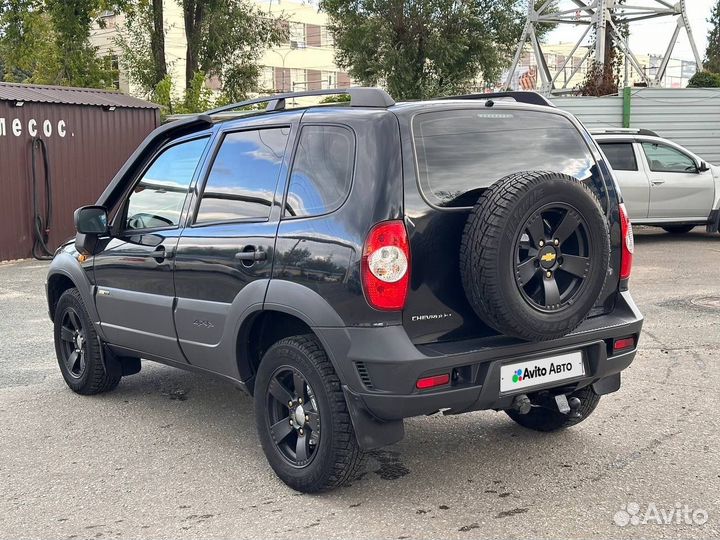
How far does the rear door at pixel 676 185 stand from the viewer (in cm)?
1366

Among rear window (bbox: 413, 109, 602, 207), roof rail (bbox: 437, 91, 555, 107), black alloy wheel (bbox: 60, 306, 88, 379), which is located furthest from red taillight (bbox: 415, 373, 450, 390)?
black alloy wheel (bbox: 60, 306, 88, 379)

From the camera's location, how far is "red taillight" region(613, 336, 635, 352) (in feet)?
13.9

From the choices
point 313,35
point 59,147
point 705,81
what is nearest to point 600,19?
point 705,81

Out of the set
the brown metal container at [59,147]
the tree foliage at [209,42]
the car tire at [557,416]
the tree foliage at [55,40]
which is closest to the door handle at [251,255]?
the car tire at [557,416]

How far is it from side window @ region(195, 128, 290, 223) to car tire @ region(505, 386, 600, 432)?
1.86 metres

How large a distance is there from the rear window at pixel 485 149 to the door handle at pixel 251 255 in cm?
88

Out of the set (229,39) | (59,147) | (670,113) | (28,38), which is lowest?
(59,147)

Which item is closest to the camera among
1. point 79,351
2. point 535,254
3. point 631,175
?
point 535,254

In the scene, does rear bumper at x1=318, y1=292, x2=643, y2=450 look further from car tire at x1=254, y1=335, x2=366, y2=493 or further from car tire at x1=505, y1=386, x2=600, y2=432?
car tire at x1=505, y1=386, x2=600, y2=432

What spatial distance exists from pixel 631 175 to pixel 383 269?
35.9 feet

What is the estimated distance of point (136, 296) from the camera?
16.8 feet

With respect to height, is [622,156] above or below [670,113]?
below

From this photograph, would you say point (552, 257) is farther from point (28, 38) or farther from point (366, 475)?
point (28, 38)

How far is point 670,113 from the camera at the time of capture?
18719 mm
